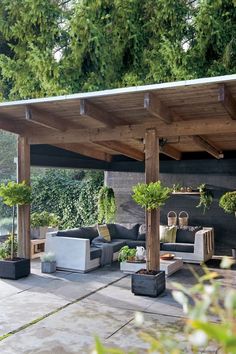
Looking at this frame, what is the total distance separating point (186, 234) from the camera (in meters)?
8.90

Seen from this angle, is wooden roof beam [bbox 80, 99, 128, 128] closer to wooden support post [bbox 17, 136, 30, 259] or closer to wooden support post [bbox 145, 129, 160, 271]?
wooden support post [bbox 145, 129, 160, 271]

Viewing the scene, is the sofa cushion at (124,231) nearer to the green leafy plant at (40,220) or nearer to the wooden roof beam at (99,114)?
the green leafy plant at (40,220)

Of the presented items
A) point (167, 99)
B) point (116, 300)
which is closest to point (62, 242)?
point (116, 300)

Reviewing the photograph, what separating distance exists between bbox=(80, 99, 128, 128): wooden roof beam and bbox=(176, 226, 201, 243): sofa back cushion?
366 cm

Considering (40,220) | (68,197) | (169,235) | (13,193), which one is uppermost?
(13,193)

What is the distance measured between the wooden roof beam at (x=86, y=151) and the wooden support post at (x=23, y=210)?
1.18 m

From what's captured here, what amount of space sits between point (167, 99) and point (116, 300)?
301 centimetres

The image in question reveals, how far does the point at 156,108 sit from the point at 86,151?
459 centimetres

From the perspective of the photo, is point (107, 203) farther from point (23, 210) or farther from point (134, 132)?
point (134, 132)

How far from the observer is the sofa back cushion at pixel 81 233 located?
26.0 feet

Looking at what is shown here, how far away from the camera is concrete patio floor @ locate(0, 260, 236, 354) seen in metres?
3.84

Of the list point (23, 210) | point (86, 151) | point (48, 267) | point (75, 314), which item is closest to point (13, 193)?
point (23, 210)

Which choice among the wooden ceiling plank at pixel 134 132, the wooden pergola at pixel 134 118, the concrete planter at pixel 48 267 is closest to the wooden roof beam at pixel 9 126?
the wooden pergola at pixel 134 118

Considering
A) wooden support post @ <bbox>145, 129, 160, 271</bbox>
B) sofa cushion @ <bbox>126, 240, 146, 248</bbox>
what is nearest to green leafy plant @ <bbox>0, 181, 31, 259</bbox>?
wooden support post @ <bbox>145, 129, 160, 271</bbox>
